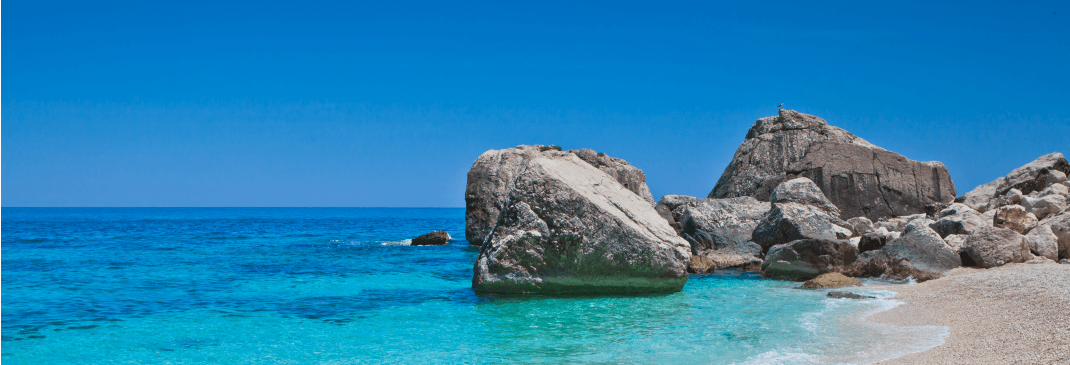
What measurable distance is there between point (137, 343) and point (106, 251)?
20412 mm

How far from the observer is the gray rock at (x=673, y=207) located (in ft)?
69.9

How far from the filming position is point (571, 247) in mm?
12000

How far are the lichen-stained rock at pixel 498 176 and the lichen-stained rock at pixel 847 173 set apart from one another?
4012 mm

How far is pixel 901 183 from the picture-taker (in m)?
22.9

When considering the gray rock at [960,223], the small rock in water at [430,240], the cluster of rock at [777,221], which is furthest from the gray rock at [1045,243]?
the small rock in water at [430,240]

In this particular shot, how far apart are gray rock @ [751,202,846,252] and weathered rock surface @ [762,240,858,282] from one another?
49cm

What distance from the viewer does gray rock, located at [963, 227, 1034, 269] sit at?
1288 centimetres

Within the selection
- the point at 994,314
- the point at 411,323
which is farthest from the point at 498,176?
the point at 994,314

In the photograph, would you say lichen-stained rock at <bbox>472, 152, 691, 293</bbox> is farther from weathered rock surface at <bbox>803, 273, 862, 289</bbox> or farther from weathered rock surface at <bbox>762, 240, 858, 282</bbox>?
weathered rock surface at <bbox>762, 240, 858, 282</bbox>

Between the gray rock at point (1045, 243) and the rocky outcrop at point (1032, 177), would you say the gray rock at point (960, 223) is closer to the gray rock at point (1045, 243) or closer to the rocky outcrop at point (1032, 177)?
the gray rock at point (1045, 243)

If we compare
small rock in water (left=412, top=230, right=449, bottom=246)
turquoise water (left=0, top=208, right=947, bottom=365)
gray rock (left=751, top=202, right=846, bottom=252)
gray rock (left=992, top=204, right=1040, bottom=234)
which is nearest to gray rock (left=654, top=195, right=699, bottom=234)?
gray rock (left=751, top=202, right=846, bottom=252)

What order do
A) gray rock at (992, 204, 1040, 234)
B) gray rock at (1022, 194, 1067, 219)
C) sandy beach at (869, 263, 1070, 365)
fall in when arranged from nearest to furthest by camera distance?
sandy beach at (869, 263, 1070, 365) → gray rock at (992, 204, 1040, 234) → gray rock at (1022, 194, 1067, 219)

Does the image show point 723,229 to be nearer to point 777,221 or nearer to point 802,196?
point 777,221

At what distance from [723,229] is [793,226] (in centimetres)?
282
